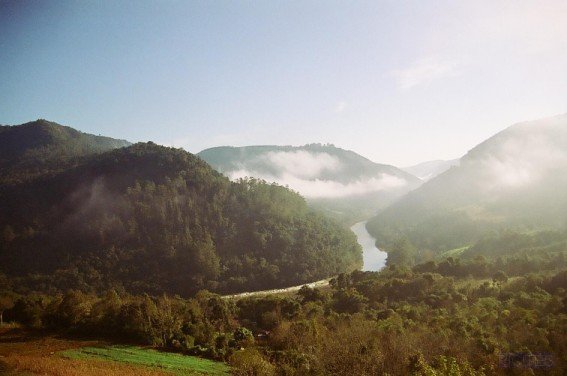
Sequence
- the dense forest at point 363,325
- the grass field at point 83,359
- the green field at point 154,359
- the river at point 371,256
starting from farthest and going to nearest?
1. the river at point 371,256
2. the green field at point 154,359
3. the dense forest at point 363,325
4. the grass field at point 83,359

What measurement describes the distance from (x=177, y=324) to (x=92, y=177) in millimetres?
107334

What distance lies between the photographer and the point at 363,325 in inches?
1865

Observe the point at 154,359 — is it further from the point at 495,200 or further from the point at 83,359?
the point at 495,200

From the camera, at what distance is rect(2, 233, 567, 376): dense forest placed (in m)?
32.4

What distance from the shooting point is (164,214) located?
401 feet

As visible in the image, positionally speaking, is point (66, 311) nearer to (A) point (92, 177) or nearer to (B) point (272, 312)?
(B) point (272, 312)

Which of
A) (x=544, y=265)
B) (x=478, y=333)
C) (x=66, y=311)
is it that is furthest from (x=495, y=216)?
(x=66, y=311)

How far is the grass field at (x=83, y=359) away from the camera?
31.2 m

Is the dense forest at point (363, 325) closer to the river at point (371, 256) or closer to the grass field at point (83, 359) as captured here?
the grass field at point (83, 359)

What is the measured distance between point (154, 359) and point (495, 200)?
156 meters

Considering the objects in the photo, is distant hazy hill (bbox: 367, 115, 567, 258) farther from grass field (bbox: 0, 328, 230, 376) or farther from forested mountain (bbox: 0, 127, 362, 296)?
grass field (bbox: 0, 328, 230, 376)

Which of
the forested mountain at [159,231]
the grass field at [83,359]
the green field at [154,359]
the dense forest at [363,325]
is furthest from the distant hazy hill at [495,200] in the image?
the grass field at [83,359]

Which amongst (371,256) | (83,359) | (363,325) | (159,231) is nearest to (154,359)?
(83,359)

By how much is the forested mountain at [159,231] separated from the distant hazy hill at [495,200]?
36231mm
